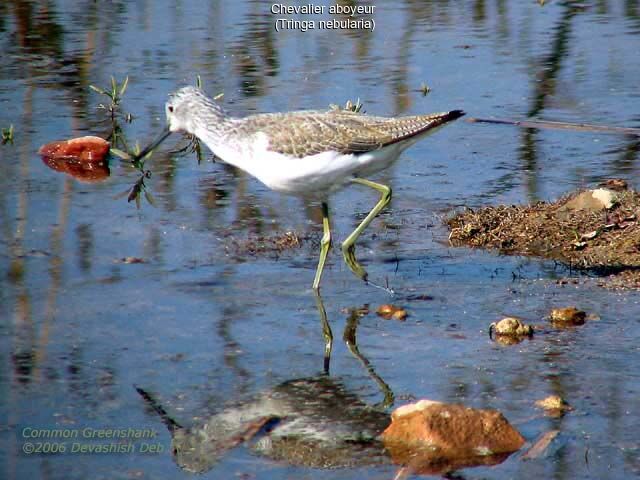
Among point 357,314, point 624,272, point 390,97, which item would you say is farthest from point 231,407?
point 390,97

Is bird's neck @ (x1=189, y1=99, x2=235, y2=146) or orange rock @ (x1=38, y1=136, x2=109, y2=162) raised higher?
bird's neck @ (x1=189, y1=99, x2=235, y2=146)

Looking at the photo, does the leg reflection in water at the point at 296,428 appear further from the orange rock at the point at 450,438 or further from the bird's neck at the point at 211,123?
the bird's neck at the point at 211,123

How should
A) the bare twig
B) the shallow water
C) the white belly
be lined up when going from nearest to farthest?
the shallow water, the white belly, the bare twig

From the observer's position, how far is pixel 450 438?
510 cm

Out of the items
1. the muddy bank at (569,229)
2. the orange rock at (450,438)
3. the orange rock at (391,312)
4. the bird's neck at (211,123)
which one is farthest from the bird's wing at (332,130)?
the orange rock at (450,438)

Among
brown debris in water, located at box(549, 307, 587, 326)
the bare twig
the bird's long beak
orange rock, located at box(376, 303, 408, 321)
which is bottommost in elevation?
the bare twig

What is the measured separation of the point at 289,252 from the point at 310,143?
915 mm

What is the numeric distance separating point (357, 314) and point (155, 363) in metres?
1.25

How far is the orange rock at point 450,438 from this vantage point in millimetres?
5051

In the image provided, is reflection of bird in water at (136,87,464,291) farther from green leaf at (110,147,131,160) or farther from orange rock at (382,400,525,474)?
orange rock at (382,400,525,474)

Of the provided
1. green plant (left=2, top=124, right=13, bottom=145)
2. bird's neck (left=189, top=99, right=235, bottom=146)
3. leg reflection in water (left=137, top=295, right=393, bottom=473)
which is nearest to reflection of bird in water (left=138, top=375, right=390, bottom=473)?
leg reflection in water (left=137, top=295, right=393, bottom=473)

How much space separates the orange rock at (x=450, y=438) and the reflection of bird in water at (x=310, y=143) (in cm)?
215

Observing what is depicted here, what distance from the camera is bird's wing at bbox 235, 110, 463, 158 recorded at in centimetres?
719

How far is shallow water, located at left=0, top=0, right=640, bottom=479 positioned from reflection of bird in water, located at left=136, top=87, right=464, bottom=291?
0.54 m
